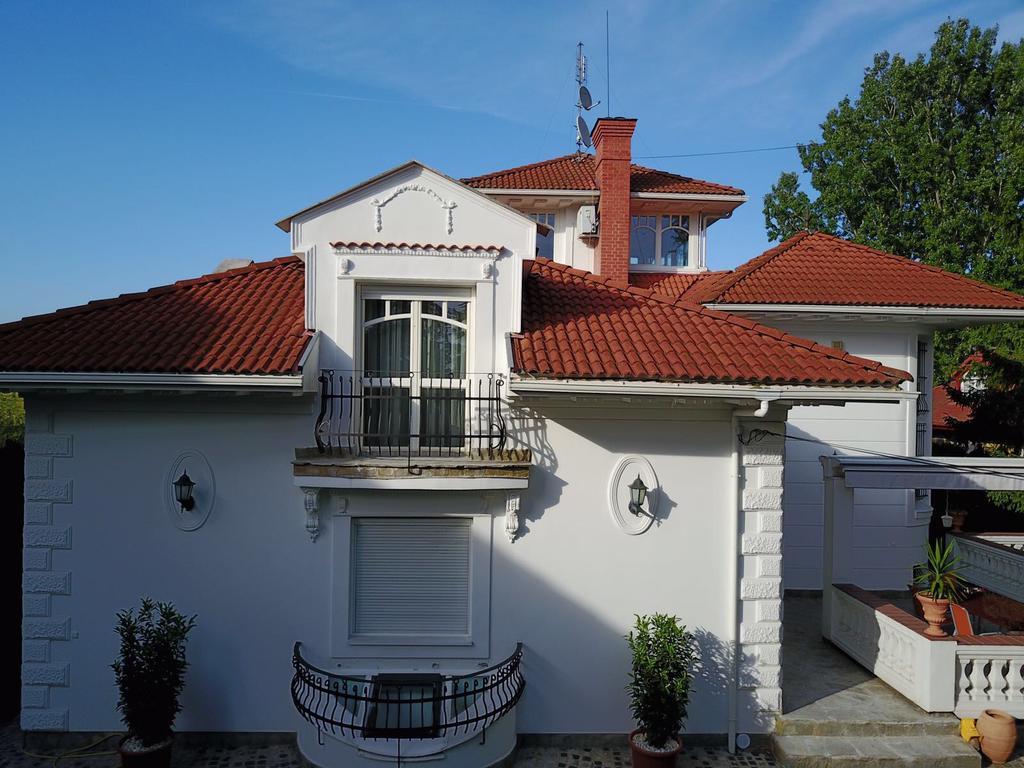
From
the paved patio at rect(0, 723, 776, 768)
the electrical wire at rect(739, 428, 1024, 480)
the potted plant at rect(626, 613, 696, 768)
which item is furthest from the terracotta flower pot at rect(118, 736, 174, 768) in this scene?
the electrical wire at rect(739, 428, 1024, 480)

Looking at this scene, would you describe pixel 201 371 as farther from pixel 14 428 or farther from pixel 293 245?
pixel 14 428

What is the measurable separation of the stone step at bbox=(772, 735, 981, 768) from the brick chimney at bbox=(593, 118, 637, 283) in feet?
36.0

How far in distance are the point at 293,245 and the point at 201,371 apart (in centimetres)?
192

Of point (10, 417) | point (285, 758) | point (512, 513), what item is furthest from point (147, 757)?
point (10, 417)

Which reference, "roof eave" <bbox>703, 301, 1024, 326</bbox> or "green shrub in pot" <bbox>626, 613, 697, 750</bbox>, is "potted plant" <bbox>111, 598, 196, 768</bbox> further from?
"roof eave" <bbox>703, 301, 1024, 326</bbox>

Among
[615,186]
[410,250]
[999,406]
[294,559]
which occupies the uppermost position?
[615,186]

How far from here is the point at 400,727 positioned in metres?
6.85

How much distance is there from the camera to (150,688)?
6973 millimetres

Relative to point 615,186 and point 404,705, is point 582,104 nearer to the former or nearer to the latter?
point 615,186

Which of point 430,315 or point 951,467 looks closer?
point 430,315

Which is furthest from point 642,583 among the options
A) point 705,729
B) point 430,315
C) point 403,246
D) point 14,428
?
point 14,428

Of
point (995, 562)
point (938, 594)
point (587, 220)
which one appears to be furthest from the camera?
point (587, 220)

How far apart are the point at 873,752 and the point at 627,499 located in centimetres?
396

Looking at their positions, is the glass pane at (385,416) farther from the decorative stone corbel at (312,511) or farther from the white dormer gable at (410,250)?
the decorative stone corbel at (312,511)
